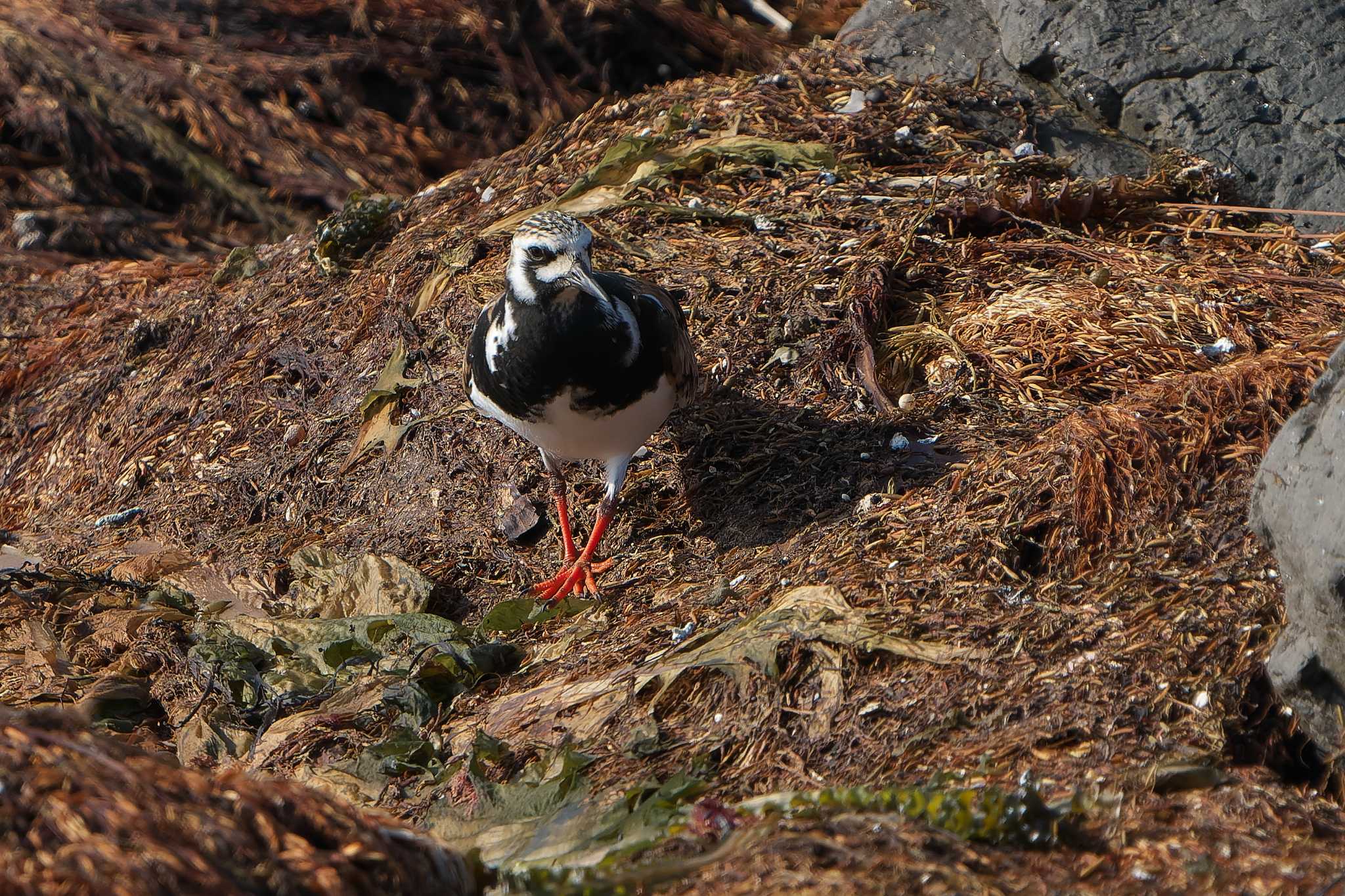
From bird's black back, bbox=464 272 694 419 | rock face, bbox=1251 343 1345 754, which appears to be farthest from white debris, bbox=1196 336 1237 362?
bird's black back, bbox=464 272 694 419

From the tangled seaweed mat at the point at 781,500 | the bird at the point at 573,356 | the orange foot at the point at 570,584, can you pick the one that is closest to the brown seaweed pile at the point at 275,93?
the tangled seaweed mat at the point at 781,500

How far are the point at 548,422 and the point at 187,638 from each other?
1504mm

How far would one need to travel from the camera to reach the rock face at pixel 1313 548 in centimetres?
304

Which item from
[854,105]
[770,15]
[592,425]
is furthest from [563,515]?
[770,15]

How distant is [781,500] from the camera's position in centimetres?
484

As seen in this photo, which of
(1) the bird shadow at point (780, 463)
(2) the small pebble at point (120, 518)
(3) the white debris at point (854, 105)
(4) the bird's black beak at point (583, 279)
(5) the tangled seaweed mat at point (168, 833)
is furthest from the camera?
(3) the white debris at point (854, 105)

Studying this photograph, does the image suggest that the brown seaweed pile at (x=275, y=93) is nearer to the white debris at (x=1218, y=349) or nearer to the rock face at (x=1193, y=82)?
the rock face at (x=1193, y=82)

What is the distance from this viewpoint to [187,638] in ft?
15.6

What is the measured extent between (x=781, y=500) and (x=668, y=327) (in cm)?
75

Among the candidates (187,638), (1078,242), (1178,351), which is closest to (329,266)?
(187,638)

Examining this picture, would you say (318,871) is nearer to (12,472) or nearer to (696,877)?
(696,877)

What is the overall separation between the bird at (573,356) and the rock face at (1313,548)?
212 cm

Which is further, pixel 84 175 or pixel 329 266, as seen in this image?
pixel 84 175

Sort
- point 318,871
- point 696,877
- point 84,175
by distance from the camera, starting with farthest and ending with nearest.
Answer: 1. point 84,175
2. point 696,877
3. point 318,871
